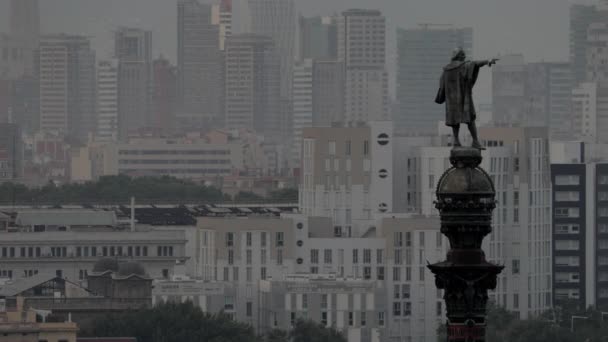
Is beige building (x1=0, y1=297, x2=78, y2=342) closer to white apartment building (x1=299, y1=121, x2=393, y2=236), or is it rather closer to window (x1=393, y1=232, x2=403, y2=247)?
window (x1=393, y1=232, x2=403, y2=247)

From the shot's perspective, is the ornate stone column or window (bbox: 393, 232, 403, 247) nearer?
the ornate stone column

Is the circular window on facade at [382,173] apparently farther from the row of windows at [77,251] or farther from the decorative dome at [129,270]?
the row of windows at [77,251]

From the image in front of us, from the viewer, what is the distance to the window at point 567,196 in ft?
440

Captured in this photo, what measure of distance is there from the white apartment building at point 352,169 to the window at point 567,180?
9.18 metres

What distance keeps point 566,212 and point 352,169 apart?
34.4ft

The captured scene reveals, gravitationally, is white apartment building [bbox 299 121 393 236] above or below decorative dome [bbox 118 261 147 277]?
above

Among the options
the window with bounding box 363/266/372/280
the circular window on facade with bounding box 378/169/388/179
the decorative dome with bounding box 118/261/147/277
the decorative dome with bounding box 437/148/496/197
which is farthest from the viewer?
the circular window on facade with bounding box 378/169/388/179

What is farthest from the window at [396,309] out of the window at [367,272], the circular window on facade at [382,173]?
the circular window on facade at [382,173]

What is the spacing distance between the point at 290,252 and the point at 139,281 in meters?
7.63

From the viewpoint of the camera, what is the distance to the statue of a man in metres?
27.8

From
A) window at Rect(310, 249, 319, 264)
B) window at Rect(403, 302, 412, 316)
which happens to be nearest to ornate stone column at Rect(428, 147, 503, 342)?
window at Rect(403, 302, 412, 316)

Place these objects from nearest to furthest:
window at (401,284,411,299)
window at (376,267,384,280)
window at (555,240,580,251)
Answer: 1. window at (401,284,411,299)
2. window at (376,267,384,280)
3. window at (555,240,580,251)

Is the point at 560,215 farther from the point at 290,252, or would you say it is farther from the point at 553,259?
the point at 290,252

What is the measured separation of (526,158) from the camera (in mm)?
126625
